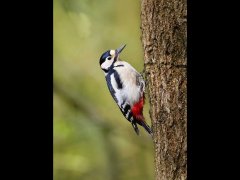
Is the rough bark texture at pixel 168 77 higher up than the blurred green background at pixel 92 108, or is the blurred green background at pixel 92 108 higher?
the blurred green background at pixel 92 108

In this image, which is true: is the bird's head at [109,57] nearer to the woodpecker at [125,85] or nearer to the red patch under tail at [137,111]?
the woodpecker at [125,85]

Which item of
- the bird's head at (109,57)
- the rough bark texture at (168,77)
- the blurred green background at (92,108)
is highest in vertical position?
the blurred green background at (92,108)

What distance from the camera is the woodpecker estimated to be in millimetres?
4504

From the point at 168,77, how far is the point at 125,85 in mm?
991

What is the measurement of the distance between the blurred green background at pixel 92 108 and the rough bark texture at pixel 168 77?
287cm

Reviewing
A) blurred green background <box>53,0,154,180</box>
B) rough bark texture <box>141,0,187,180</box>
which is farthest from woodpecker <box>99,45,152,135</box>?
blurred green background <box>53,0,154,180</box>

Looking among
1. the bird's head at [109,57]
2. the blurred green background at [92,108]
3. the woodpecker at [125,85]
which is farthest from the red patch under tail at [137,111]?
the blurred green background at [92,108]

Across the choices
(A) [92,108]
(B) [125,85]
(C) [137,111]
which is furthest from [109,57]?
(A) [92,108]

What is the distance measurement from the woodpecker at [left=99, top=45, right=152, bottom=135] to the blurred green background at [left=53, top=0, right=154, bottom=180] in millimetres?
1960

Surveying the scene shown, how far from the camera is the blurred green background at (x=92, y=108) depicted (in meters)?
7.18

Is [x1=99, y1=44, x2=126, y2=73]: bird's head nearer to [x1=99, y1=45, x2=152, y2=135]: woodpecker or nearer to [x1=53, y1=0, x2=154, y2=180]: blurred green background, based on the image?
Answer: [x1=99, y1=45, x2=152, y2=135]: woodpecker
